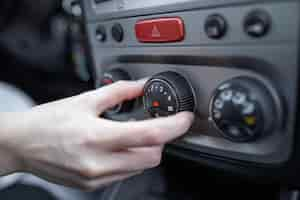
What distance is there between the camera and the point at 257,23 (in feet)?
1.08

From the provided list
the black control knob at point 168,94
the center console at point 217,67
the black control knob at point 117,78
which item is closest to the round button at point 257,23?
the center console at point 217,67

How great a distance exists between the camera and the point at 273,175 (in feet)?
1.22

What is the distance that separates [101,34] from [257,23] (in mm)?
264

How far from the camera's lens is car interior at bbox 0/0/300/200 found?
1.09 feet

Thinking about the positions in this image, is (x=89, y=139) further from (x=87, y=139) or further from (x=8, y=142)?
(x=8, y=142)

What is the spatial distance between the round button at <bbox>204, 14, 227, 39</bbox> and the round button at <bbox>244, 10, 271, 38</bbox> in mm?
27

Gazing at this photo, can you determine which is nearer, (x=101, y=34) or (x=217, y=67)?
(x=217, y=67)

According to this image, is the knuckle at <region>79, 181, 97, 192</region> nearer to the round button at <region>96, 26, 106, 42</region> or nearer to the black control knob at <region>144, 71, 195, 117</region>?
the black control knob at <region>144, 71, 195, 117</region>

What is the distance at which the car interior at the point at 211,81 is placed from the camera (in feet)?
1.09

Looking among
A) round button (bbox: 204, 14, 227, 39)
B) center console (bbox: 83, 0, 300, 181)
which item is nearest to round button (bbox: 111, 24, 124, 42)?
center console (bbox: 83, 0, 300, 181)

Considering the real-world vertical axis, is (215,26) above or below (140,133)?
above

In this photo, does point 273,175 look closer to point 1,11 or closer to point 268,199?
point 268,199

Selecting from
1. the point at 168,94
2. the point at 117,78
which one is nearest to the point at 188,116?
the point at 168,94

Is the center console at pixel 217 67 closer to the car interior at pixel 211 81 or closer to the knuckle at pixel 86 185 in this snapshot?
the car interior at pixel 211 81
